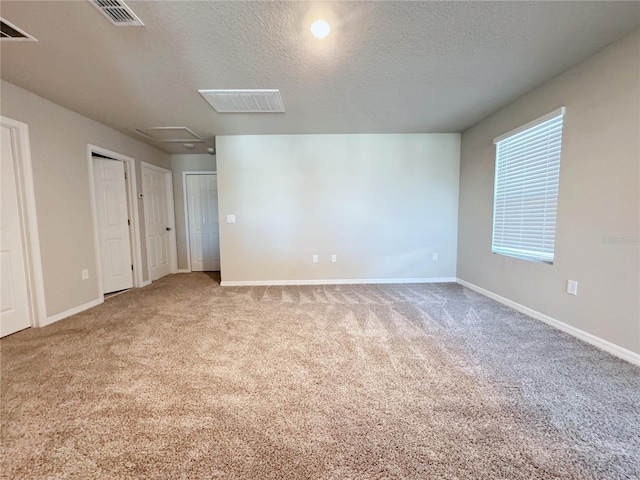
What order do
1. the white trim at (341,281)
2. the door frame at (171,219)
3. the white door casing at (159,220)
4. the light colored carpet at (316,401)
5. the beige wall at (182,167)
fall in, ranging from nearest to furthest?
the light colored carpet at (316,401), the white trim at (341,281), the white door casing at (159,220), the door frame at (171,219), the beige wall at (182,167)

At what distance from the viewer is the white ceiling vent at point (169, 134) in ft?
11.9

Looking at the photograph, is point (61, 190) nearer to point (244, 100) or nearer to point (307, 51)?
point (244, 100)

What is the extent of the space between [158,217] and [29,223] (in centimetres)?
218

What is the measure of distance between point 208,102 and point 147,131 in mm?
1635

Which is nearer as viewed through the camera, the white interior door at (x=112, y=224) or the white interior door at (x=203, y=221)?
the white interior door at (x=112, y=224)

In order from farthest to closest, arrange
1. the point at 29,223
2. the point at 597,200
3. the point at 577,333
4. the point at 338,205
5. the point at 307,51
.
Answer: the point at 338,205 < the point at 29,223 < the point at 577,333 < the point at 597,200 < the point at 307,51

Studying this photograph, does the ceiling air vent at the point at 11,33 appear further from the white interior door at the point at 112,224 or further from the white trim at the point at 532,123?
the white trim at the point at 532,123

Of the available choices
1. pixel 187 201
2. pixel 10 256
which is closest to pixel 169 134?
pixel 187 201

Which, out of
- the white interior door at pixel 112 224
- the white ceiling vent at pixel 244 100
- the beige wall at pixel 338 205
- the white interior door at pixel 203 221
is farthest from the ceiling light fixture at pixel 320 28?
the white interior door at pixel 203 221

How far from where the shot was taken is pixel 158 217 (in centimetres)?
468

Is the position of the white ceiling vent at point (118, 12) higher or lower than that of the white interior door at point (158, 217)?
higher

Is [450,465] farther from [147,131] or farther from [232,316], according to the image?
[147,131]

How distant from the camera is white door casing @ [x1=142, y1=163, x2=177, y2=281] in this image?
439 cm

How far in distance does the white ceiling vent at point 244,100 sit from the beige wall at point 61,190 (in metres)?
1.72
